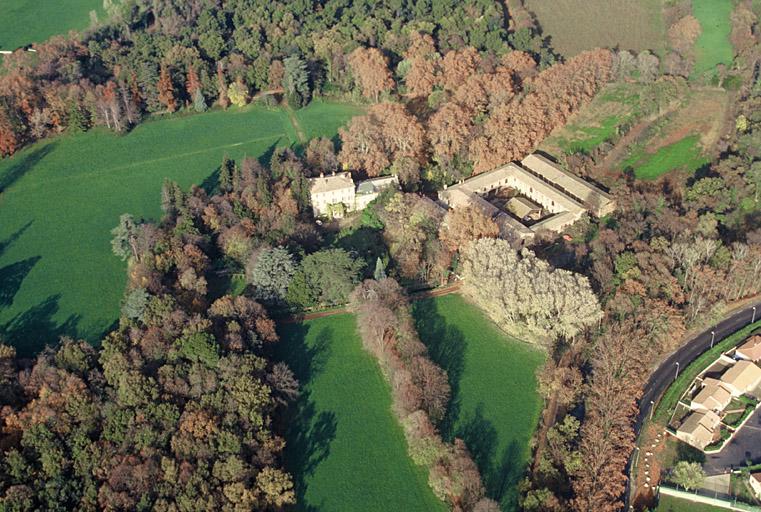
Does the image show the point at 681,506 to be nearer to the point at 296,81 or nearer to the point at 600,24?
the point at 296,81

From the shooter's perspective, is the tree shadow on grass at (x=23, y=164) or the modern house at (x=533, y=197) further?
the tree shadow on grass at (x=23, y=164)

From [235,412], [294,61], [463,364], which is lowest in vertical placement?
Answer: [463,364]

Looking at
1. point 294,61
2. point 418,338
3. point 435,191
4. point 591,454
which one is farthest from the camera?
point 294,61

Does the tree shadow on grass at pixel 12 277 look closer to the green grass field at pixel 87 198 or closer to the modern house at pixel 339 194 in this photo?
the green grass field at pixel 87 198

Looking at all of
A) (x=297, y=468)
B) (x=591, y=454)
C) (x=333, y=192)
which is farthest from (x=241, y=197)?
(x=591, y=454)

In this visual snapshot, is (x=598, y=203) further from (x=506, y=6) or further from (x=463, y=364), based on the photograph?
(x=506, y=6)

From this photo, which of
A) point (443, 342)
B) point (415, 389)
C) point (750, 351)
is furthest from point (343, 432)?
point (750, 351)

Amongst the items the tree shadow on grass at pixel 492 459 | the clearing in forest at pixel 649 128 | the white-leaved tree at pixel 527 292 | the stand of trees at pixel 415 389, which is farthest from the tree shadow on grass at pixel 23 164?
the tree shadow on grass at pixel 492 459
